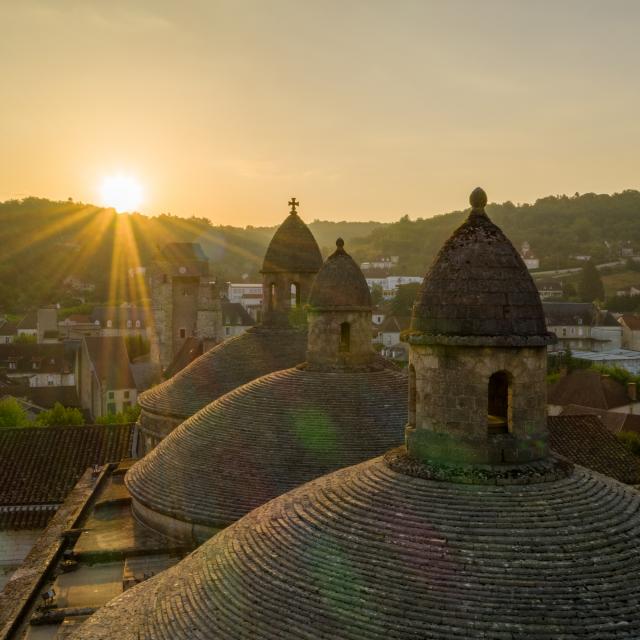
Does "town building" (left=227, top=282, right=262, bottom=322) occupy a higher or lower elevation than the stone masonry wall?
higher

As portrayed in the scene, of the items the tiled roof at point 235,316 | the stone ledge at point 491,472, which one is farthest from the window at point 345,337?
the tiled roof at point 235,316

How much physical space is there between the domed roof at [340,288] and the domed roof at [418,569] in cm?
936

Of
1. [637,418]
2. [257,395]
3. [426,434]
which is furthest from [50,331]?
[426,434]

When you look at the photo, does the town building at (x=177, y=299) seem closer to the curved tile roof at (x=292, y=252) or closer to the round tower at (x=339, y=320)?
the curved tile roof at (x=292, y=252)

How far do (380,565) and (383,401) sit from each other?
939 centimetres

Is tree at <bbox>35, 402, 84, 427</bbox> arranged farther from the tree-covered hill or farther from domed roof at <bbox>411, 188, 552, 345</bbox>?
the tree-covered hill

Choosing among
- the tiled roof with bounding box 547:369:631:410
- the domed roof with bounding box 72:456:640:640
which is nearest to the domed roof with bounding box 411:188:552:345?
the domed roof with bounding box 72:456:640:640

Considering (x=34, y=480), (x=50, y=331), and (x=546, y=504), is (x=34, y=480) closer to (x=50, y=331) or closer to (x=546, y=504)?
(x=546, y=504)

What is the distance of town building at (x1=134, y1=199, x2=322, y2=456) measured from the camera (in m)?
24.1

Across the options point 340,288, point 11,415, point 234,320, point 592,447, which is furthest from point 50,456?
point 234,320

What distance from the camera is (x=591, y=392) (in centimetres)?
5294

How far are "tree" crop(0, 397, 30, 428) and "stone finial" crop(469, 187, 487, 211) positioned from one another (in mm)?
40158

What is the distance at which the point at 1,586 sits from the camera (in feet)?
78.9

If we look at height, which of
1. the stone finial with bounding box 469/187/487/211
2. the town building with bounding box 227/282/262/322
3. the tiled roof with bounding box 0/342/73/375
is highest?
the town building with bounding box 227/282/262/322
